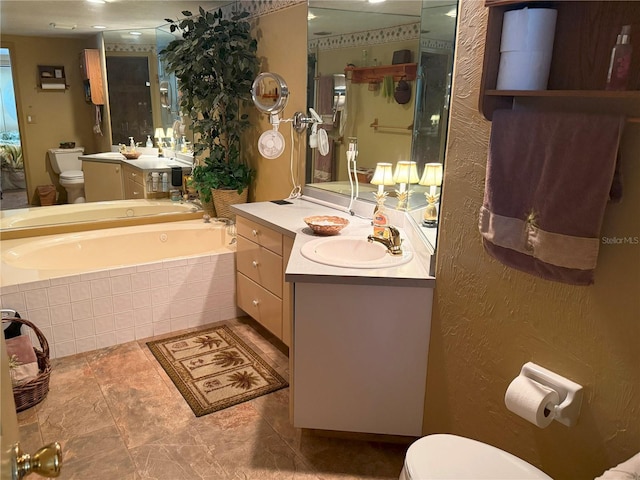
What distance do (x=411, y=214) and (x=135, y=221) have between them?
2.36 m

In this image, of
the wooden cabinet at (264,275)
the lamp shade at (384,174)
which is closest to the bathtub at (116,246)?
the wooden cabinet at (264,275)

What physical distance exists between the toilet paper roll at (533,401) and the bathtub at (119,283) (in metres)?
2.18

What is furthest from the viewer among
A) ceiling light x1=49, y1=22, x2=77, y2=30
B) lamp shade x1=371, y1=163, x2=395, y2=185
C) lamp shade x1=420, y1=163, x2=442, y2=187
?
ceiling light x1=49, y1=22, x2=77, y2=30

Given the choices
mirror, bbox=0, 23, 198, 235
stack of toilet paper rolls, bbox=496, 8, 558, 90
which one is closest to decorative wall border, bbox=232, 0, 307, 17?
mirror, bbox=0, 23, 198, 235

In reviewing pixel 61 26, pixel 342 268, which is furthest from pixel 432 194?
pixel 61 26

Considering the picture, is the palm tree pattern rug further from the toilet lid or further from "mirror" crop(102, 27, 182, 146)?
"mirror" crop(102, 27, 182, 146)

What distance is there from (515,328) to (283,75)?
2.39 metres

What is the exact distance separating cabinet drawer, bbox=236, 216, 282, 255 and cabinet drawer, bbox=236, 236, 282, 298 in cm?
3

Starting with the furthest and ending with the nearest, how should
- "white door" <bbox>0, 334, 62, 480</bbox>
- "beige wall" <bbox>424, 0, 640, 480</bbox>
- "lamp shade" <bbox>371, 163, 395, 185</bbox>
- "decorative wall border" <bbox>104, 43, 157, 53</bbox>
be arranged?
"decorative wall border" <bbox>104, 43, 157, 53</bbox> → "lamp shade" <bbox>371, 163, 395, 185</bbox> → "beige wall" <bbox>424, 0, 640, 480</bbox> → "white door" <bbox>0, 334, 62, 480</bbox>

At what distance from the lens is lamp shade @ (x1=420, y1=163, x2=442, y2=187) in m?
2.21

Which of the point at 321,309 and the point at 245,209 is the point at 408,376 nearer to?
the point at 321,309

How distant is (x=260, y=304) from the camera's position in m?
2.97

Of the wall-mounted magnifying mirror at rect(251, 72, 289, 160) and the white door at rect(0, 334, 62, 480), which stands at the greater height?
the wall-mounted magnifying mirror at rect(251, 72, 289, 160)

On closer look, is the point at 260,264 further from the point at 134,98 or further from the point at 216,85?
the point at 134,98
